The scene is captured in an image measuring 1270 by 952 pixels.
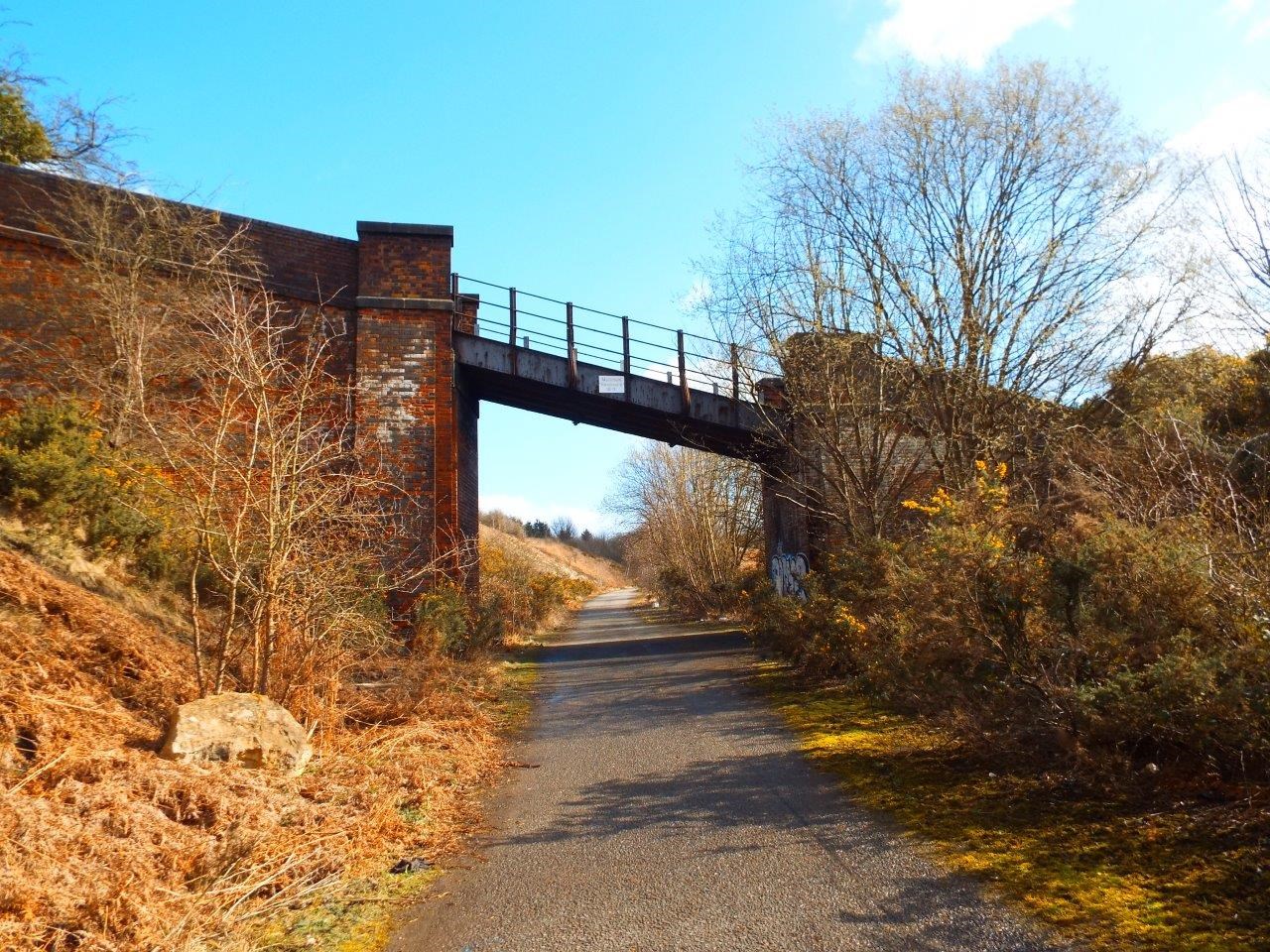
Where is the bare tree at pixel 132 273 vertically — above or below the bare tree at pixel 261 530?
above

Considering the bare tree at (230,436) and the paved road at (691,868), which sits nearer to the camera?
the paved road at (691,868)

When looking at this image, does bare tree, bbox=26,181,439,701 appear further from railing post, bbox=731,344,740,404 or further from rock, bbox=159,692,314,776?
railing post, bbox=731,344,740,404

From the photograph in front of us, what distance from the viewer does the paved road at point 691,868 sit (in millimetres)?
3918

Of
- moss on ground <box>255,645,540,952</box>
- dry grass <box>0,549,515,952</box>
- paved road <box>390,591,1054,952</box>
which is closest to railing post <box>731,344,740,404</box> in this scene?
paved road <box>390,591,1054,952</box>

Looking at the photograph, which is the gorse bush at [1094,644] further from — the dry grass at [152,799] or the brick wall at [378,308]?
the brick wall at [378,308]

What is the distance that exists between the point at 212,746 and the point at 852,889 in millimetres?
4259

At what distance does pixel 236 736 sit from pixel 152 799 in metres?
1.13

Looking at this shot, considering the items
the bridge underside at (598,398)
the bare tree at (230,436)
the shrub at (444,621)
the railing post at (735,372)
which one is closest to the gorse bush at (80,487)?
the bare tree at (230,436)

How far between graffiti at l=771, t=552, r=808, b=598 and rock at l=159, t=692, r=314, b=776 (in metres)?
11.6

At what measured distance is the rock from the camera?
5.97 m

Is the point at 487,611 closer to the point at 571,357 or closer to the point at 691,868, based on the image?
the point at 571,357

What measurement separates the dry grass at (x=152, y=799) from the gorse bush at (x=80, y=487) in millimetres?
1259

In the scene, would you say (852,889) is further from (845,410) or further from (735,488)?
(735,488)

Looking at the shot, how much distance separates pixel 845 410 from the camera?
43.1ft
